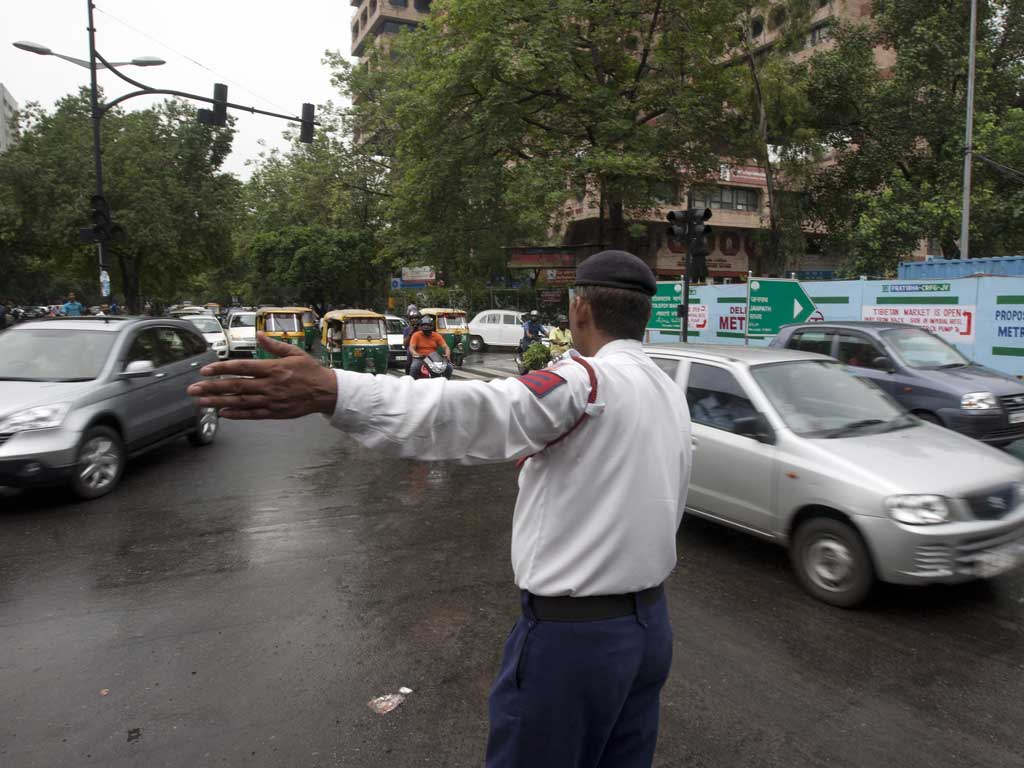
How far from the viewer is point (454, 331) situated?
77.7ft

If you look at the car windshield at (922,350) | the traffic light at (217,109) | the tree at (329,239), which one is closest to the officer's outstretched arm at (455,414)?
the car windshield at (922,350)

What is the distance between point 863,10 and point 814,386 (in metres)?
39.0

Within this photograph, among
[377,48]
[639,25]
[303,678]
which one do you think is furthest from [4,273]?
[303,678]

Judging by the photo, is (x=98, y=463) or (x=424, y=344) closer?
(x=98, y=463)

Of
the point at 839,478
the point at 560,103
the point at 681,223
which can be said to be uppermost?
the point at 560,103

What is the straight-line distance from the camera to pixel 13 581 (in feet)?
15.6

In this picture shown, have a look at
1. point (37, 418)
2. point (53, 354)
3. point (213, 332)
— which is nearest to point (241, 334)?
point (213, 332)

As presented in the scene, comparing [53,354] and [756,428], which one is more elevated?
[53,354]

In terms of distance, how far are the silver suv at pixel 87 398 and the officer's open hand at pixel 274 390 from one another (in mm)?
4589

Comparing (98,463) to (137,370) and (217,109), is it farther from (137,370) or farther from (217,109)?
(217,109)

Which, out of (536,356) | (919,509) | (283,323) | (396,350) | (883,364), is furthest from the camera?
(396,350)

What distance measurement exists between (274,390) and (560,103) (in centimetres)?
2068

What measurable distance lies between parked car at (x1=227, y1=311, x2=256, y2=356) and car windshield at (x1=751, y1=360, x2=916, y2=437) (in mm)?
19007

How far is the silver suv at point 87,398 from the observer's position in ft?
20.4
